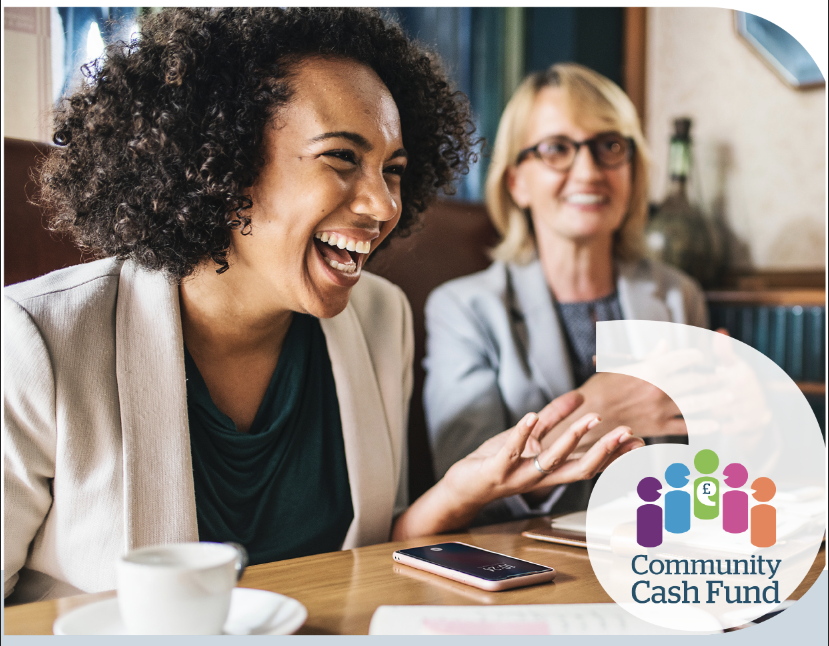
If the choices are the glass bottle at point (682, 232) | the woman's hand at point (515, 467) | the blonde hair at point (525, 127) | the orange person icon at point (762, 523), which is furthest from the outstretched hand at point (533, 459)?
the glass bottle at point (682, 232)

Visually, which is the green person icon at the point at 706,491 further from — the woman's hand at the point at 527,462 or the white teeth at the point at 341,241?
the white teeth at the point at 341,241

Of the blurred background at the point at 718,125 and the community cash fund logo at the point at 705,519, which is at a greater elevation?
the blurred background at the point at 718,125

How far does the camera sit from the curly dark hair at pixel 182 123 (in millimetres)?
656

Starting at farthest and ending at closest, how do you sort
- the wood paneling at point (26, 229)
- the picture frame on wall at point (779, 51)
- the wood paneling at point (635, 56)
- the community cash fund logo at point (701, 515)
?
the wood paneling at point (635, 56), the picture frame on wall at point (779, 51), the wood paneling at point (26, 229), the community cash fund logo at point (701, 515)

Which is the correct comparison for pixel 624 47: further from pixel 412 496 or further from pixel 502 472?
pixel 502 472

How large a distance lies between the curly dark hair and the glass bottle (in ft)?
3.86

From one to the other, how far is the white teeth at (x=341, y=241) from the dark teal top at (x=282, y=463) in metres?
0.19

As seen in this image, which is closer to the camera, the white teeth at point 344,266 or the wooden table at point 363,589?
the wooden table at point 363,589

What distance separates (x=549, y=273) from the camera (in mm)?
1407

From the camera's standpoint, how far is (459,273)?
1327mm

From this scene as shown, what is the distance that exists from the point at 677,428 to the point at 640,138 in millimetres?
935

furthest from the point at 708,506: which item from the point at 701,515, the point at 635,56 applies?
the point at 635,56

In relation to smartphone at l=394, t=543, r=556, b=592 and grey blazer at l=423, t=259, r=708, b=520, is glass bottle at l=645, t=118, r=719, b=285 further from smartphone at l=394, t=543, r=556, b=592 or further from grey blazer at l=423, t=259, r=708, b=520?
smartphone at l=394, t=543, r=556, b=592

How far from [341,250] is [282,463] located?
0.83 ft
